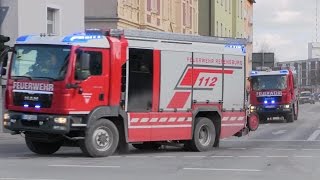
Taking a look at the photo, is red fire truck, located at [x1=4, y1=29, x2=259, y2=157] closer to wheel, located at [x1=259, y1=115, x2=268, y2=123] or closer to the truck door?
the truck door

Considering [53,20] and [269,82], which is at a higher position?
[53,20]

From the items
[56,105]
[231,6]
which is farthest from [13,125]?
[231,6]

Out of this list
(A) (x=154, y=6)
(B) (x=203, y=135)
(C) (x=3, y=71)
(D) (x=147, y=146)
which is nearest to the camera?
(C) (x=3, y=71)

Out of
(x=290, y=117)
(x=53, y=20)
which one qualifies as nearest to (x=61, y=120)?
(x=53, y=20)

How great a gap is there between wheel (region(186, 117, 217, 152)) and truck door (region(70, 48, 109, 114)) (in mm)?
3437

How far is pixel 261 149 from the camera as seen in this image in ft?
62.7

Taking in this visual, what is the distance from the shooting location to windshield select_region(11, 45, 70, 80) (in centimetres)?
1530

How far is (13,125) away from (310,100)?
81245mm

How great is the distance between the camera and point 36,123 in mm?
15508

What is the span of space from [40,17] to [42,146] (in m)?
10.1

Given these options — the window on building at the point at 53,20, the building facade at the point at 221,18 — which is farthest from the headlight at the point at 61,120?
the building facade at the point at 221,18

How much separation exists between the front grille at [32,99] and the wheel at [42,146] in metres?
1.43

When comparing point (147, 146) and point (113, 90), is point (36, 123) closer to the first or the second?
point (113, 90)

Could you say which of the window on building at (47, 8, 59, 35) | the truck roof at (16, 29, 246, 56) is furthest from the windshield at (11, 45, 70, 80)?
the window on building at (47, 8, 59, 35)
